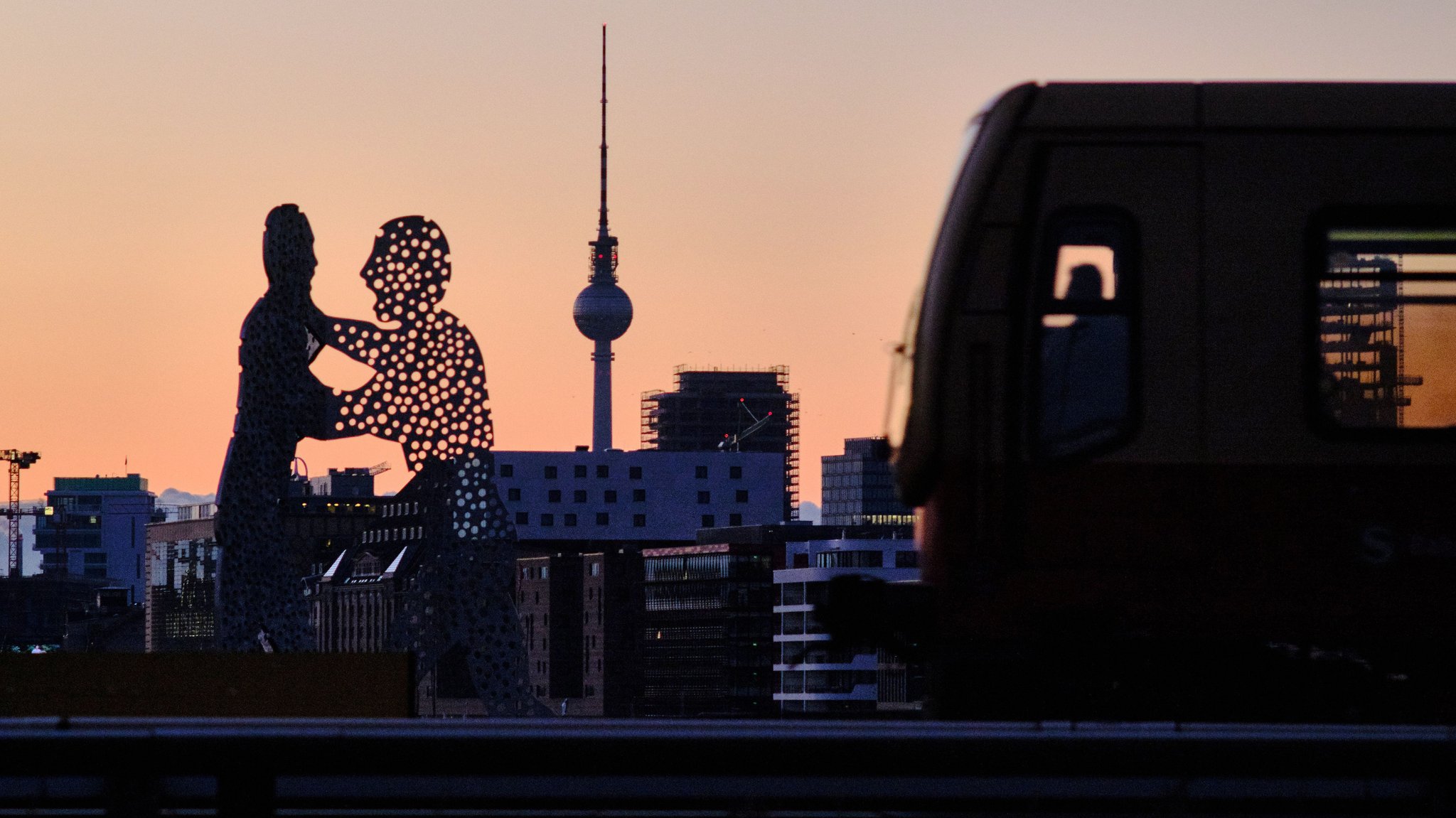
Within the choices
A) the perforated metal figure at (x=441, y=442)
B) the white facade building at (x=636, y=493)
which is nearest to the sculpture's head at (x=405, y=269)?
the perforated metal figure at (x=441, y=442)

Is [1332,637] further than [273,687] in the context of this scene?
No

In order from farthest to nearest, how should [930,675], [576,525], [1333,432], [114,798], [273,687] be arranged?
[576,525]
[273,687]
[930,675]
[1333,432]
[114,798]

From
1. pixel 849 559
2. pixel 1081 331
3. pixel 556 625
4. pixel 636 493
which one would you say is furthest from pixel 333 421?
pixel 636 493

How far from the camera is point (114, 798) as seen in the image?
5836 millimetres

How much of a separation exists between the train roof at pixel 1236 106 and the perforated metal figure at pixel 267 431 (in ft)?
81.1

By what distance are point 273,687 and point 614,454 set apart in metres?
160

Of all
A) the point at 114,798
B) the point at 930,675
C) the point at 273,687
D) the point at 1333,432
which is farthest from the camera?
the point at 273,687

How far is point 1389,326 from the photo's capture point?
9.99 meters

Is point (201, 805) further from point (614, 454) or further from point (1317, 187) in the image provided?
point (614, 454)

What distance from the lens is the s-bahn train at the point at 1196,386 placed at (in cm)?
988

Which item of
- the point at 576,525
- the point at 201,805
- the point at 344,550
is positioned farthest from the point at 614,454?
the point at 201,805

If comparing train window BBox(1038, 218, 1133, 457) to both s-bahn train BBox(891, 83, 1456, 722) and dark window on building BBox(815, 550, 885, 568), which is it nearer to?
s-bahn train BBox(891, 83, 1456, 722)

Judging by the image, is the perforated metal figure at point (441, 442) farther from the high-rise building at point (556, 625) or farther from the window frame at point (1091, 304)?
the high-rise building at point (556, 625)

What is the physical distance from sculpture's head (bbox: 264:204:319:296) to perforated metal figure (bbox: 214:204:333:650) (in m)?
0.01
